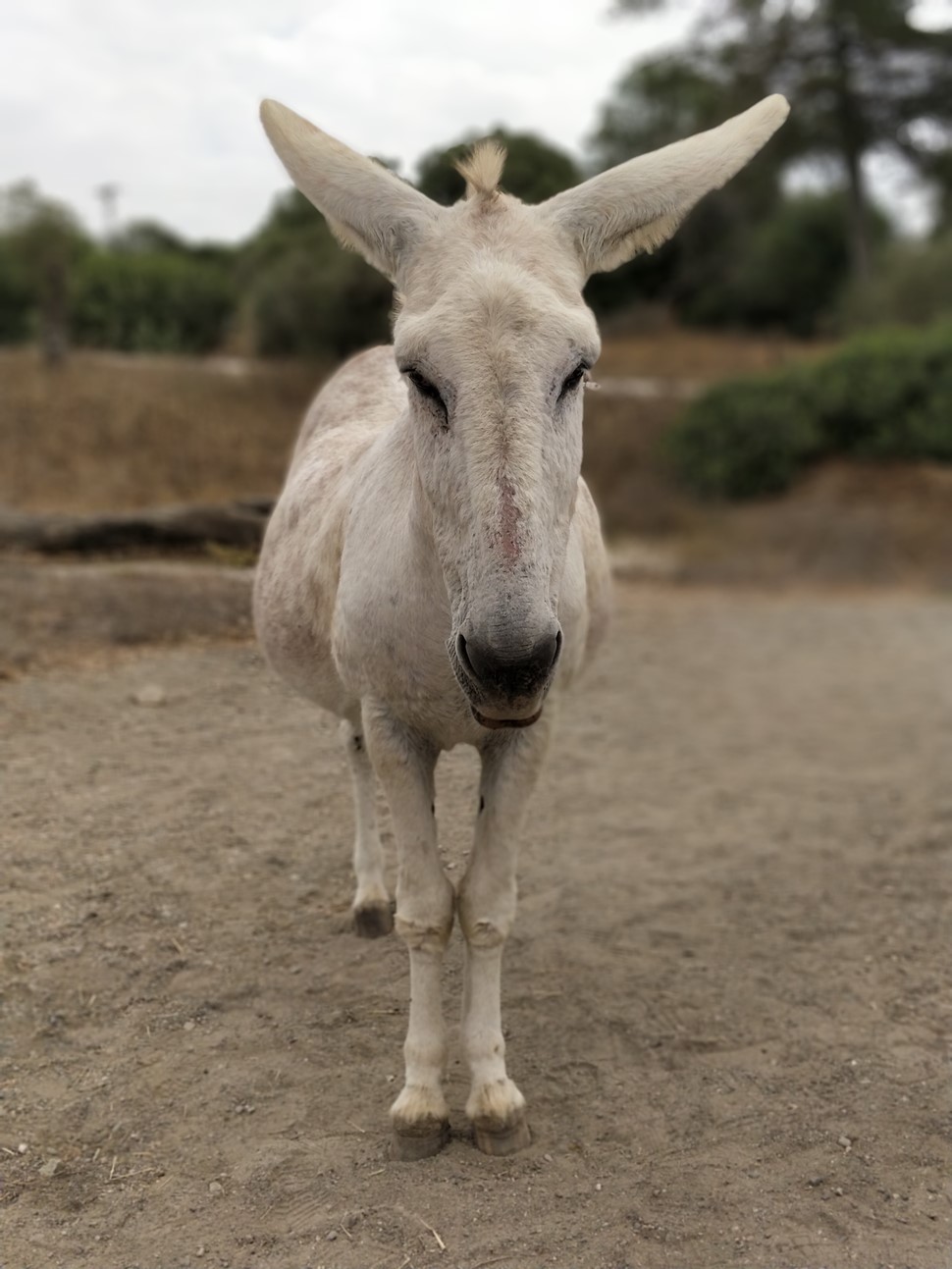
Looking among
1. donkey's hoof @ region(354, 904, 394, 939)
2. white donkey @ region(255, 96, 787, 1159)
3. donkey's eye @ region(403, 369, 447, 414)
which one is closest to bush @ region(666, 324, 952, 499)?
donkey's hoof @ region(354, 904, 394, 939)

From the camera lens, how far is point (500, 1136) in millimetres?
3168

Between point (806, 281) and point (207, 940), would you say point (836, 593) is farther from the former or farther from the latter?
point (806, 281)

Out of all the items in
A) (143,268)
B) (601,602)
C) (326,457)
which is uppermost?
(143,268)

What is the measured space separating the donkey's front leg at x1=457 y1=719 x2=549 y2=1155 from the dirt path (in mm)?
143

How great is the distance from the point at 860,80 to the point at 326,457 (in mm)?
25749

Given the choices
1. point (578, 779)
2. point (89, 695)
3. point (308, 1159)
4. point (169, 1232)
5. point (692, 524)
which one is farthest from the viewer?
point (692, 524)

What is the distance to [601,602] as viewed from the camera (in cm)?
406

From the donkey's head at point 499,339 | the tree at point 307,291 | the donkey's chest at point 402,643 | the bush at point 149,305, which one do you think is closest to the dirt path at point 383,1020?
the donkey's chest at point 402,643

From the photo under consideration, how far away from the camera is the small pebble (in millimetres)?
5523

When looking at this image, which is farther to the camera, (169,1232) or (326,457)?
(326,457)

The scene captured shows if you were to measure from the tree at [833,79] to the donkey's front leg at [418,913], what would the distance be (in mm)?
21659

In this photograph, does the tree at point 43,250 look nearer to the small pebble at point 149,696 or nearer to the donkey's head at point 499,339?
the small pebble at point 149,696

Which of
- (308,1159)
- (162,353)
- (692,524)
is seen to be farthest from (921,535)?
(308,1159)

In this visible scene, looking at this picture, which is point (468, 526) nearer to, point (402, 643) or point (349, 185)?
point (402, 643)
